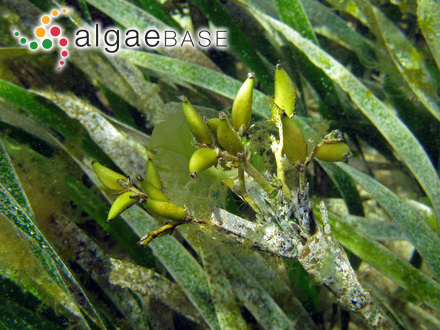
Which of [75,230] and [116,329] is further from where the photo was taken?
[75,230]

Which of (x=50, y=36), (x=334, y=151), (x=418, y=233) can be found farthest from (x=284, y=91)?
(x=50, y=36)

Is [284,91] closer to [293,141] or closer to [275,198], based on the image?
[293,141]

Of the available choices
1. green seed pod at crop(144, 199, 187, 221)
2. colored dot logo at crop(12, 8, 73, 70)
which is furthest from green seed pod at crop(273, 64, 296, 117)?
colored dot logo at crop(12, 8, 73, 70)

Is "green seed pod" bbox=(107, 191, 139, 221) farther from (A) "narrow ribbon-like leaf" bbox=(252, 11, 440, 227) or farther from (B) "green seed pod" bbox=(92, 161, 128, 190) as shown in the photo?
(A) "narrow ribbon-like leaf" bbox=(252, 11, 440, 227)

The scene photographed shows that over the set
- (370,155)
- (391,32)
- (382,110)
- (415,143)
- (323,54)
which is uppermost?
(391,32)

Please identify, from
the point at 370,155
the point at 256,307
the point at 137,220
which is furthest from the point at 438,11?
the point at 137,220

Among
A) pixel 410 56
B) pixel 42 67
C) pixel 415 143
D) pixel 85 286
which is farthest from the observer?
pixel 42 67

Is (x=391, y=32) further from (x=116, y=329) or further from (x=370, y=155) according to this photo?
(x=116, y=329)

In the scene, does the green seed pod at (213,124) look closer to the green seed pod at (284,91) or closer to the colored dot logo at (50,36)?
the green seed pod at (284,91)
